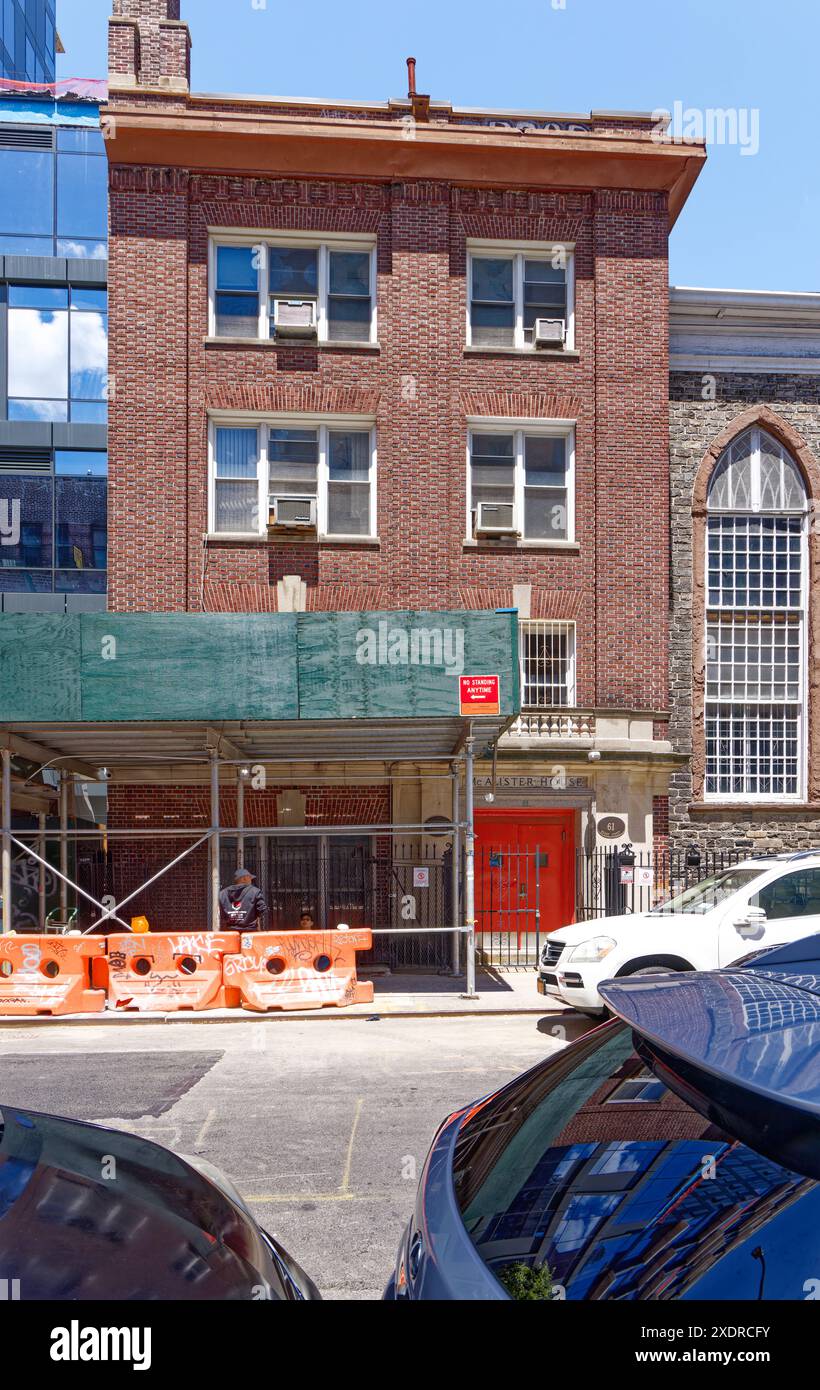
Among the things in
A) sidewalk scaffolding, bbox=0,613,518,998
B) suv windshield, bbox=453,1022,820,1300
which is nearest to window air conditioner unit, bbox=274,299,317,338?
sidewalk scaffolding, bbox=0,613,518,998

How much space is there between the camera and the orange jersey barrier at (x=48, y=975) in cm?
1276

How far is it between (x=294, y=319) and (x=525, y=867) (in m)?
10.7

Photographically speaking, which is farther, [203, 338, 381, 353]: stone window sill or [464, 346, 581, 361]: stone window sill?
[464, 346, 581, 361]: stone window sill

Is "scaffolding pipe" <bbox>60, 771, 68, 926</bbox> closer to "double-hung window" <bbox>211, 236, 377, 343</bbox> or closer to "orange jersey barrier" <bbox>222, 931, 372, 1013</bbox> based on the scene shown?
"orange jersey barrier" <bbox>222, 931, 372, 1013</bbox>

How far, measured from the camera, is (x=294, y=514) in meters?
19.0

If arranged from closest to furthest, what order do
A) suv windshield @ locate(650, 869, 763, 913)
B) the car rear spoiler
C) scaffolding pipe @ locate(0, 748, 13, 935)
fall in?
the car rear spoiler < suv windshield @ locate(650, 869, 763, 913) < scaffolding pipe @ locate(0, 748, 13, 935)

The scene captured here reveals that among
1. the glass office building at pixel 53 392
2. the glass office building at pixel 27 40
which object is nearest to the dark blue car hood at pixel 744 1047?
the glass office building at pixel 53 392

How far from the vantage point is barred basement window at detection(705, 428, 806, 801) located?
66.9 ft

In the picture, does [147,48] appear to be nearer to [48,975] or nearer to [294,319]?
[294,319]

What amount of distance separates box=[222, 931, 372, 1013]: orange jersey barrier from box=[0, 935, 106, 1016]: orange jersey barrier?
1.67 m

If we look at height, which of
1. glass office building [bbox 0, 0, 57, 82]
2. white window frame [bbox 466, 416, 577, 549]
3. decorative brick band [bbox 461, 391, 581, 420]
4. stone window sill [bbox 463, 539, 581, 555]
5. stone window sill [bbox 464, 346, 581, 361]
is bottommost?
stone window sill [bbox 463, 539, 581, 555]

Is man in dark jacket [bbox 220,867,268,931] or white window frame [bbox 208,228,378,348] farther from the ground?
white window frame [bbox 208,228,378,348]
